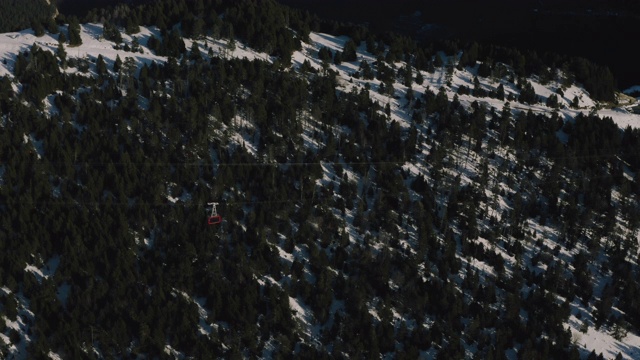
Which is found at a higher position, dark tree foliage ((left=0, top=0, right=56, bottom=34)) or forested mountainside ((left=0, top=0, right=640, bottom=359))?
forested mountainside ((left=0, top=0, right=640, bottom=359))

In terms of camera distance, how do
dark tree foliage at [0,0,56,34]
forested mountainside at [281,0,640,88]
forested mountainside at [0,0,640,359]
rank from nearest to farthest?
forested mountainside at [0,0,640,359], forested mountainside at [281,0,640,88], dark tree foliage at [0,0,56,34]

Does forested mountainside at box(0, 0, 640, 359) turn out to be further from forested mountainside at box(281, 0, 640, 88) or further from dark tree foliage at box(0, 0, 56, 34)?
dark tree foliage at box(0, 0, 56, 34)

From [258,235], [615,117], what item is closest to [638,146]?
[615,117]

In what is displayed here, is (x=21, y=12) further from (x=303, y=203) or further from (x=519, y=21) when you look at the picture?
(x=303, y=203)

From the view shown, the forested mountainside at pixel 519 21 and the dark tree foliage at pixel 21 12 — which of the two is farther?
the dark tree foliage at pixel 21 12

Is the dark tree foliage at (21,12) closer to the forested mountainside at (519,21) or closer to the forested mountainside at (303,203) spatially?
the forested mountainside at (519,21)

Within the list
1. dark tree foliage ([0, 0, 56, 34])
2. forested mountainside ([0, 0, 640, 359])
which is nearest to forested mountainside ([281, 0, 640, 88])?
forested mountainside ([0, 0, 640, 359])

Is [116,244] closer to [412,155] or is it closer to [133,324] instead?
[133,324]

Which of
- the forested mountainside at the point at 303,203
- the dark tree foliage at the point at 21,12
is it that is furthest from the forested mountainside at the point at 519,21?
the dark tree foliage at the point at 21,12

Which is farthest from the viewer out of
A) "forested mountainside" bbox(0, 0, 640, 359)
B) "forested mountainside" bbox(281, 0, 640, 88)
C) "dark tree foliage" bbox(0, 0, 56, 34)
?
"dark tree foliage" bbox(0, 0, 56, 34)

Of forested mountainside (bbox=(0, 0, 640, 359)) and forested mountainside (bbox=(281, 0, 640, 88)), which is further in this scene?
forested mountainside (bbox=(281, 0, 640, 88))
